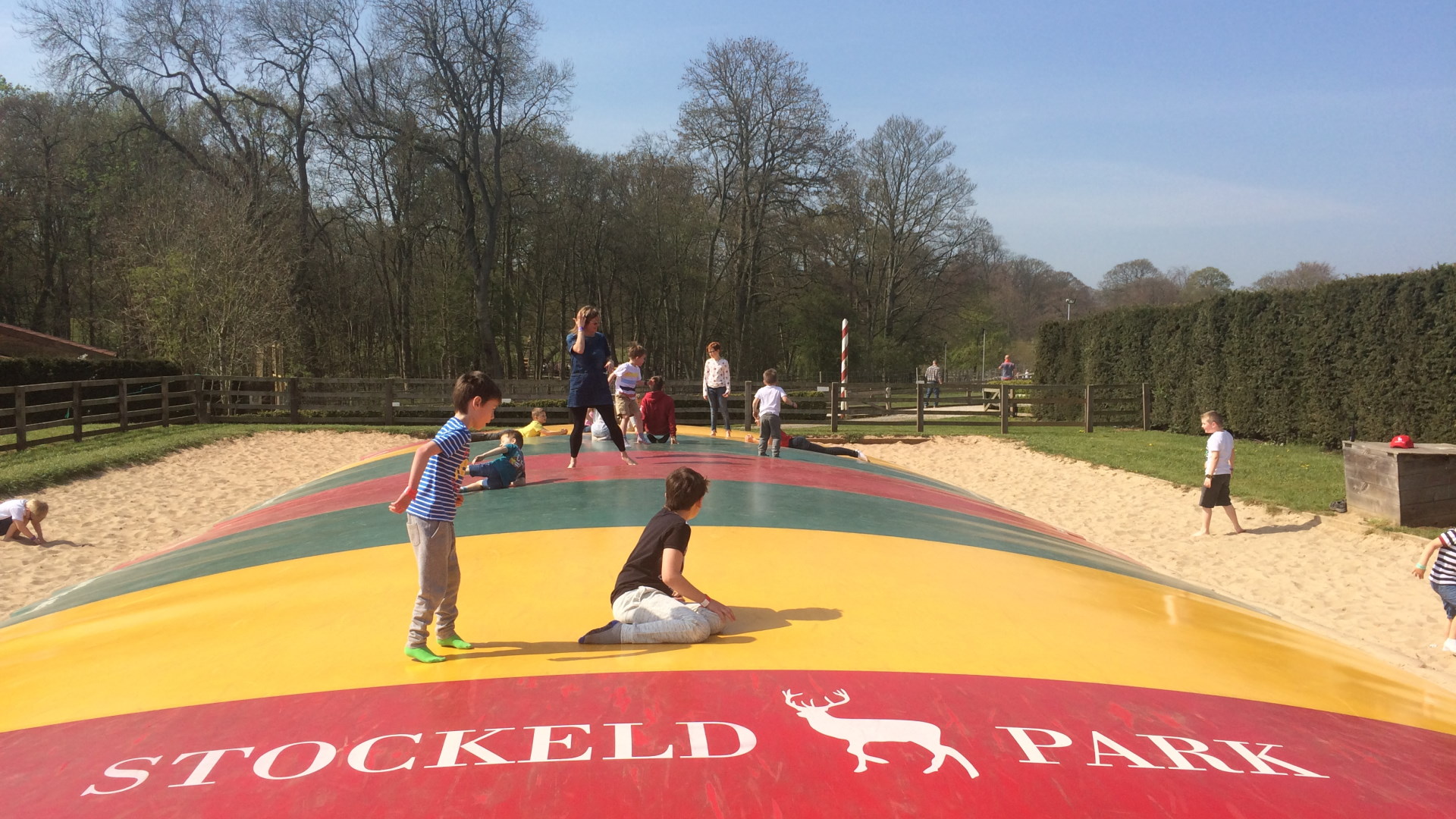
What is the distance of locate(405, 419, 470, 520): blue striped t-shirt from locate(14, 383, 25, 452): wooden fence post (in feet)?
48.7

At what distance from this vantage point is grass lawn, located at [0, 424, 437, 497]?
1175 centimetres

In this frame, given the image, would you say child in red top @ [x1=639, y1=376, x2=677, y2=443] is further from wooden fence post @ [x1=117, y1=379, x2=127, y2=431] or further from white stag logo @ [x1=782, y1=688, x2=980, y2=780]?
wooden fence post @ [x1=117, y1=379, x2=127, y2=431]

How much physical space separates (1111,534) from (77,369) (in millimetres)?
21142

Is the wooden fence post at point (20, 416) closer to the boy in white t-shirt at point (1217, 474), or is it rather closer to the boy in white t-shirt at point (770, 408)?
the boy in white t-shirt at point (770, 408)

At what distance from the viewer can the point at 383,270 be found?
34.2 metres

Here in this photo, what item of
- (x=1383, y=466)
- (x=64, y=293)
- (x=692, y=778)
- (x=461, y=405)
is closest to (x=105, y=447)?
(x=461, y=405)

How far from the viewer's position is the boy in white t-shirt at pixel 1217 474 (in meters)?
9.65

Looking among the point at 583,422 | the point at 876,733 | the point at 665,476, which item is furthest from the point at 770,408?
the point at 876,733

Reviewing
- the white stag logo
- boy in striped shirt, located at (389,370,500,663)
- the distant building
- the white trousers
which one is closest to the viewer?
the white stag logo

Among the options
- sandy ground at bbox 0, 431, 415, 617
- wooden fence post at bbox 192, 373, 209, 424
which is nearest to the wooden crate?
sandy ground at bbox 0, 431, 415, 617

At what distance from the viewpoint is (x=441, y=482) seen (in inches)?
138

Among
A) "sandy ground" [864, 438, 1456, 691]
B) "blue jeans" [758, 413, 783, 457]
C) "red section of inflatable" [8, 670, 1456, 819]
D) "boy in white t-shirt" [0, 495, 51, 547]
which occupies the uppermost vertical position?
"blue jeans" [758, 413, 783, 457]

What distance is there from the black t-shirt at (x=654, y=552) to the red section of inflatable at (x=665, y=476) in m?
3.60

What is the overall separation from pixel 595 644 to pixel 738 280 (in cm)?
3057
